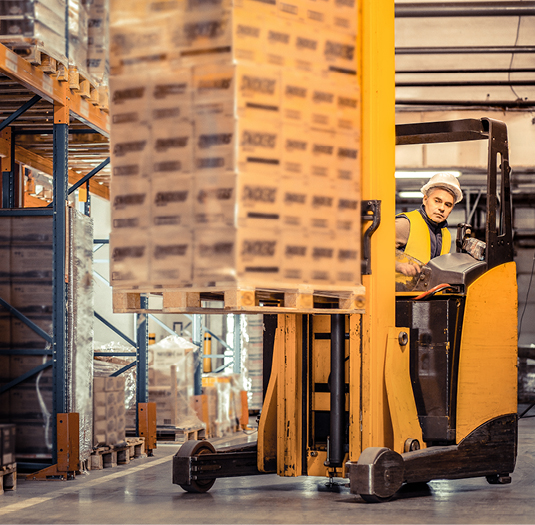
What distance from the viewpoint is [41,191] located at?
9164 mm

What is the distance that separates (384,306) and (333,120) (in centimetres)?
113

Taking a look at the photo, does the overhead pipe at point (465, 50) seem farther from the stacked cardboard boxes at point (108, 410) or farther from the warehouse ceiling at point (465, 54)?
the stacked cardboard boxes at point (108, 410)

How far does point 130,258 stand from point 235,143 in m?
0.88

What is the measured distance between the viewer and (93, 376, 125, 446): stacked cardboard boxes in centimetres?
723

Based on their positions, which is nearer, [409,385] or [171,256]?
[171,256]

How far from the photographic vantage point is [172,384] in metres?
9.15

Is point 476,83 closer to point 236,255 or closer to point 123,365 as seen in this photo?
point 123,365

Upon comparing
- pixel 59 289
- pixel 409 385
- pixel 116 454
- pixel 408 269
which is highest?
pixel 408 269

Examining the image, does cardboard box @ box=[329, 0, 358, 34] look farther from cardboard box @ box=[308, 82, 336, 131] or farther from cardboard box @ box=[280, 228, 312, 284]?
cardboard box @ box=[280, 228, 312, 284]

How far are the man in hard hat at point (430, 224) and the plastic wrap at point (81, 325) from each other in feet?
9.07

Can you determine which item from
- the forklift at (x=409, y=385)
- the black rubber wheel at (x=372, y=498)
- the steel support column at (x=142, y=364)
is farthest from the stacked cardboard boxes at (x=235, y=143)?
the steel support column at (x=142, y=364)

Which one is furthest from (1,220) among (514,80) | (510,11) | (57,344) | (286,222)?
(514,80)

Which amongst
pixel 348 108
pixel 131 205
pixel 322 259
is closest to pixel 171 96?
pixel 131 205

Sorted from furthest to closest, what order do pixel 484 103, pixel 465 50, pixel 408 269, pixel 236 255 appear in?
1. pixel 484 103
2. pixel 465 50
3. pixel 408 269
4. pixel 236 255
